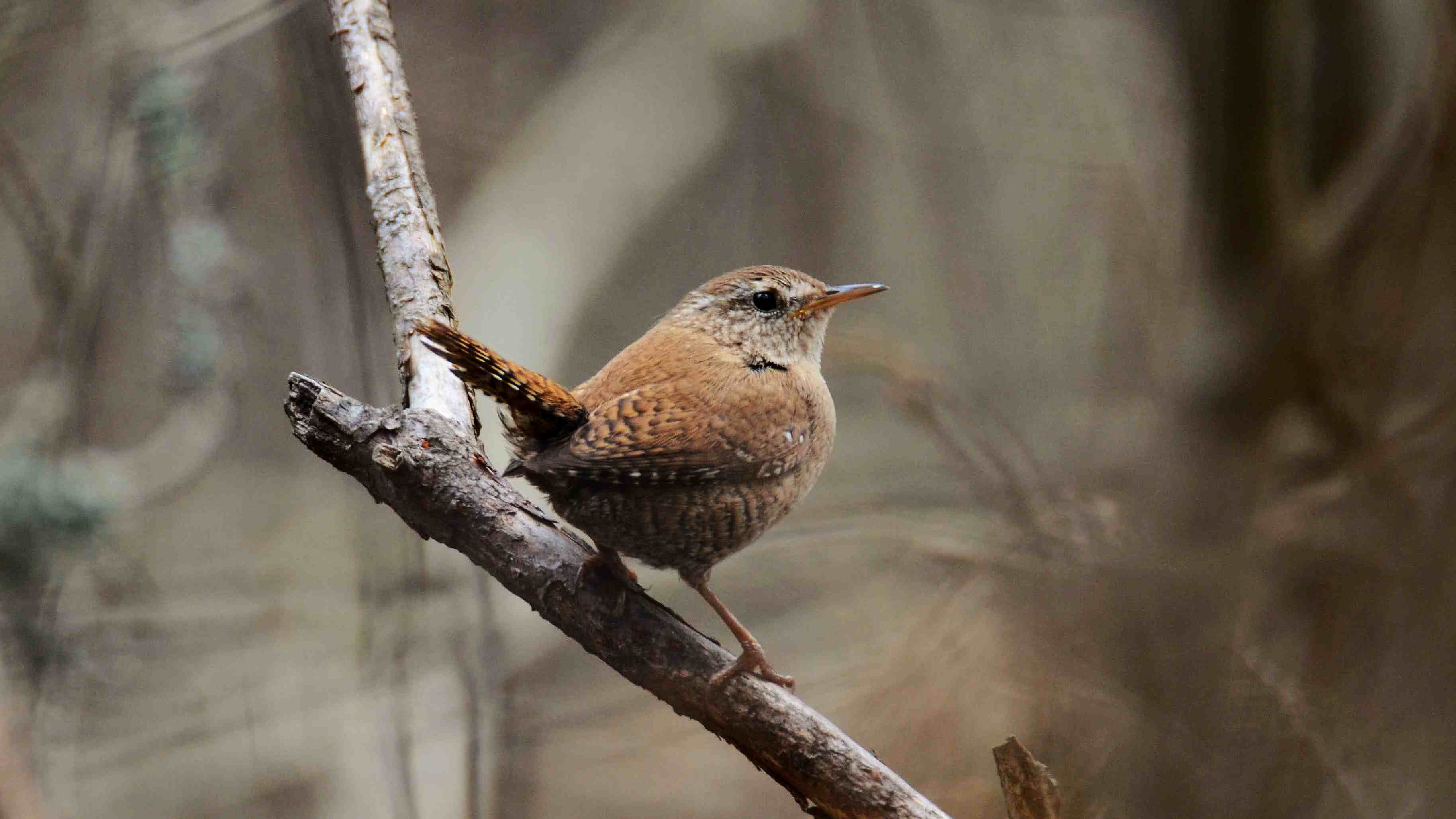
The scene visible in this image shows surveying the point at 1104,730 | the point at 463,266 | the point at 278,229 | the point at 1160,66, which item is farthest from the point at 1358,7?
the point at 278,229

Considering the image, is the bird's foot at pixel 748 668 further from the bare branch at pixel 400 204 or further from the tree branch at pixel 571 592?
the bare branch at pixel 400 204

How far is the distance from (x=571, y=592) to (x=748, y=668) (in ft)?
0.83

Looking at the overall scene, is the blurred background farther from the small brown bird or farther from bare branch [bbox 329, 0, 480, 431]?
the small brown bird

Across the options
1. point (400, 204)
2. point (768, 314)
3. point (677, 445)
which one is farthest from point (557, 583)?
point (400, 204)

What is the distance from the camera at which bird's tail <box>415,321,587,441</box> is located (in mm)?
1045

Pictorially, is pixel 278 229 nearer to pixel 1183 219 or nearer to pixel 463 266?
pixel 463 266

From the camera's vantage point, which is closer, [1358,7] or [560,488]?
[560,488]

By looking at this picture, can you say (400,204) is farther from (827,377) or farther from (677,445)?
(827,377)

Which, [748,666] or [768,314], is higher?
[768,314]

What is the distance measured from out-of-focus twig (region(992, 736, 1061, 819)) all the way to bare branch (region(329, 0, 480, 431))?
0.85 metres

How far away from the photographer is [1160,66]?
2.46 m

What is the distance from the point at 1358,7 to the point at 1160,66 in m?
0.43

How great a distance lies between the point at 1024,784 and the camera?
3.71ft

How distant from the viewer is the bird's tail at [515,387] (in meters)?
1.04
